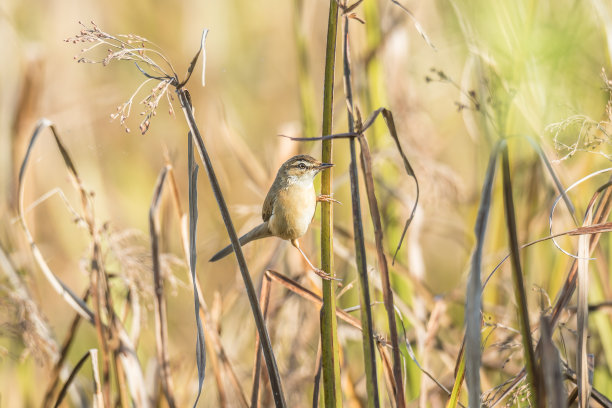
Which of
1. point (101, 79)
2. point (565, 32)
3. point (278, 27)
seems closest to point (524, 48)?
point (565, 32)

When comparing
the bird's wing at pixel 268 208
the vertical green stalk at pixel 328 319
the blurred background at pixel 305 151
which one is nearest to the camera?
the vertical green stalk at pixel 328 319

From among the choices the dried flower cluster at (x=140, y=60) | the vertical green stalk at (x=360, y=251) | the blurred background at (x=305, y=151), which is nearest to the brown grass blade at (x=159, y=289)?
the blurred background at (x=305, y=151)

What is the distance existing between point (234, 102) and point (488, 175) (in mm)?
2460

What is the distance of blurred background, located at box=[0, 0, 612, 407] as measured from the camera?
1701 mm

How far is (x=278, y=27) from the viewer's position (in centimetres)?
343

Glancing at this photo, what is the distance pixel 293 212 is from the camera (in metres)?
1.33

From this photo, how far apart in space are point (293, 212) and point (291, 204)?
0.02m

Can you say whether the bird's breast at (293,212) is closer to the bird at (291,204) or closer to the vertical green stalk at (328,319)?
the bird at (291,204)

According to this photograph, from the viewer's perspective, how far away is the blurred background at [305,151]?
1.70m

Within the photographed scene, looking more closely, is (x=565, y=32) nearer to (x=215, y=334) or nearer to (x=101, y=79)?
(x=215, y=334)

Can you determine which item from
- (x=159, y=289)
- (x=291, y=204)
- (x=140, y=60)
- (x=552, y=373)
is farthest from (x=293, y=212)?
(x=552, y=373)

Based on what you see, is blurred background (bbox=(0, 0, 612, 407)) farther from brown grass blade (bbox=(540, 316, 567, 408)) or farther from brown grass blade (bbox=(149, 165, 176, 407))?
brown grass blade (bbox=(540, 316, 567, 408))

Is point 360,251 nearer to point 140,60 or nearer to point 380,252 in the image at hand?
point 380,252

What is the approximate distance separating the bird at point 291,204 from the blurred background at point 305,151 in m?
0.22
